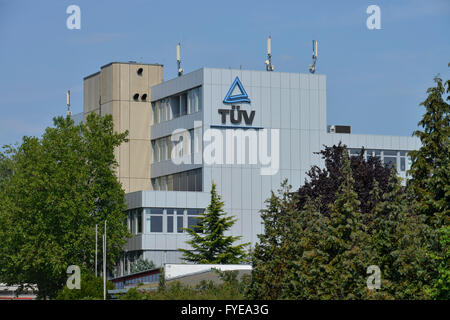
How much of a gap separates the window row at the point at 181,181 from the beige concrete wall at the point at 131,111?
1.39 meters

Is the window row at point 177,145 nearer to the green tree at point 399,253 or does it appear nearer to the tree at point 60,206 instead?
the tree at point 60,206

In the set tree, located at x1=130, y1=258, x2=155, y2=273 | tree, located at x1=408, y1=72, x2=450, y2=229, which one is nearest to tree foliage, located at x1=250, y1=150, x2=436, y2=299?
tree, located at x1=408, y1=72, x2=450, y2=229

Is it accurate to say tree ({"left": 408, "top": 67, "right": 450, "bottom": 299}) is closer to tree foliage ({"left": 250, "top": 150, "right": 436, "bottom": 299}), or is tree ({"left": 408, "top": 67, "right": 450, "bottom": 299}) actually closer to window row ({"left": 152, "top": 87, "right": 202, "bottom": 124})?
tree foliage ({"left": 250, "top": 150, "right": 436, "bottom": 299})

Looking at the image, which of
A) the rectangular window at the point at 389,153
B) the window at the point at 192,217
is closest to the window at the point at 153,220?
the window at the point at 192,217

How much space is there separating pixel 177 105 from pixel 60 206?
17.5 metres

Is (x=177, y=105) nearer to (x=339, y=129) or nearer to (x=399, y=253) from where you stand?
(x=339, y=129)

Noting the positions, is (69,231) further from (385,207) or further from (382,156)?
(385,207)

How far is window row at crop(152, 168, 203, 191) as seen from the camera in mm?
89375

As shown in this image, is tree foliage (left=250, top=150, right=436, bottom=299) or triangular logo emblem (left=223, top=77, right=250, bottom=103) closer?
tree foliage (left=250, top=150, right=436, bottom=299)

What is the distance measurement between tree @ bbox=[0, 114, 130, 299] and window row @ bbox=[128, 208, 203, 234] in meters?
2.44

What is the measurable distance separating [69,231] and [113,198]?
5038mm

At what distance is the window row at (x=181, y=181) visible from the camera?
3519 inches

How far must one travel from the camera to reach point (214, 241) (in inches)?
3211

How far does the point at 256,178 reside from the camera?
3543 inches
